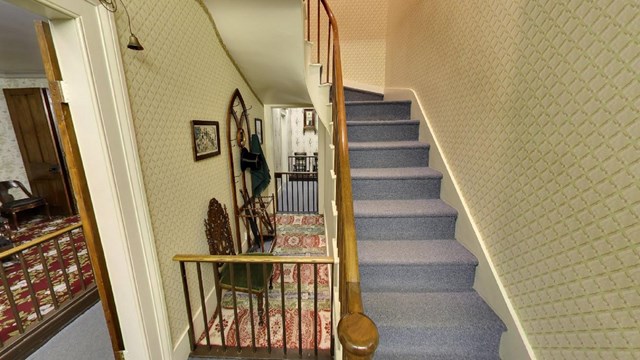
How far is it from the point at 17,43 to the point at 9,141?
222 centimetres

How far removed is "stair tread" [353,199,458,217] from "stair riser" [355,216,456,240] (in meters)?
0.04

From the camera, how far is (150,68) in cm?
142

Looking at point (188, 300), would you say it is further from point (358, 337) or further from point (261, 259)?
point (358, 337)

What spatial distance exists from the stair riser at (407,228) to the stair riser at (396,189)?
0.85 feet

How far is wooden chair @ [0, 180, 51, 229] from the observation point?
3.61m

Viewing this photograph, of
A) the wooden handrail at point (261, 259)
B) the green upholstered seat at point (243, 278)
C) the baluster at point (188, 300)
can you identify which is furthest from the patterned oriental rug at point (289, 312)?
the wooden handrail at point (261, 259)

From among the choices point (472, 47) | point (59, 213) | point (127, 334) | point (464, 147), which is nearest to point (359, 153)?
point (464, 147)

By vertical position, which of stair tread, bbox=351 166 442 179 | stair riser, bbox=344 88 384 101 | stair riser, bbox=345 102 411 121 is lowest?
stair tread, bbox=351 166 442 179

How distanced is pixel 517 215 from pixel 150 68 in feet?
7.06

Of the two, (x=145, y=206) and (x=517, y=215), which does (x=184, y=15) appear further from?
(x=517, y=215)

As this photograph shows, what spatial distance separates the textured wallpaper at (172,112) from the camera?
4.44ft

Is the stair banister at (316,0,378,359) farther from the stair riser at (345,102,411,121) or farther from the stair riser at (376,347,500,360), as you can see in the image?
the stair riser at (345,102,411,121)

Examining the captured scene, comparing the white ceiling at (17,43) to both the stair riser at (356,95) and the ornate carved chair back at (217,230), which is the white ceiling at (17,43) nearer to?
the ornate carved chair back at (217,230)

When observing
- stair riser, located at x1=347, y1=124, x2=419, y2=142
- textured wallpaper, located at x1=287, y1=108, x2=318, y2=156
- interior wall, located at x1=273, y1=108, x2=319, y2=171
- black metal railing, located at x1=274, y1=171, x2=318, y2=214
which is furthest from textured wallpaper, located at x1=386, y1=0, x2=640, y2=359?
textured wallpaper, located at x1=287, y1=108, x2=318, y2=156
